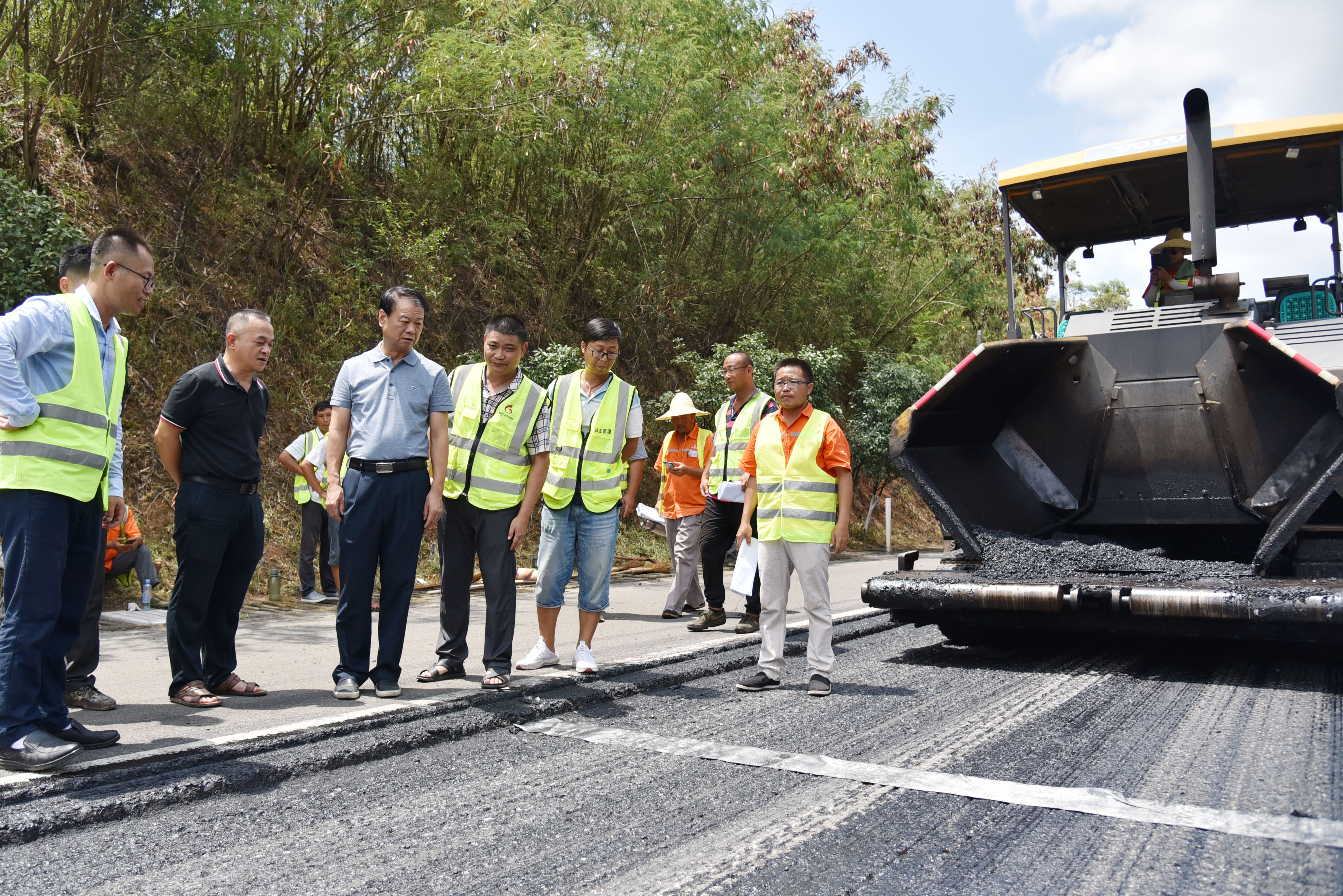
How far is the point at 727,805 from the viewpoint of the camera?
3092mm

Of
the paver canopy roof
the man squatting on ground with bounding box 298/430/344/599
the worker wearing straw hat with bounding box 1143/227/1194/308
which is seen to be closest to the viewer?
the paver canopy roof

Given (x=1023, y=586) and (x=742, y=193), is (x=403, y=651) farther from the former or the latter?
(x=742, y=193)

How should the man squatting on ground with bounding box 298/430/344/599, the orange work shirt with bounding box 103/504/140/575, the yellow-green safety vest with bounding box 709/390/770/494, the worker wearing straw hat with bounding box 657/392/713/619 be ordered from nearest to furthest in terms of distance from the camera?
the yellow-green safety vest with bounding box 709/390/770/494 → the orange work shirt with bounding box 103/504/140/575 → the worker wearing straw hat with bounding box 657/392/713/619 → the man squatting on ground with bounding box 298/430/344/599

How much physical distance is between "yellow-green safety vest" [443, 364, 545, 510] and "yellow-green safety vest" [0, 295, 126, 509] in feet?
5.20

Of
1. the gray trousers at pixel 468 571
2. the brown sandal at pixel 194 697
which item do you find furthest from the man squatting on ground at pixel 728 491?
the brown sandal at pixel 194 697

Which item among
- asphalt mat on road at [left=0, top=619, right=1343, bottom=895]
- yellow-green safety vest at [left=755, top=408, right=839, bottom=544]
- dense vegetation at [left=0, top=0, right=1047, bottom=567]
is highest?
dense vegetation at [left=0, top=0, right=1047, bottom=567]

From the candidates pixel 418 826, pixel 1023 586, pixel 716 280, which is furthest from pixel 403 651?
pixel 716 280

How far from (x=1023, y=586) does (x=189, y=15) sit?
453 inches

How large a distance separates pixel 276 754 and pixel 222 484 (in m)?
1.47

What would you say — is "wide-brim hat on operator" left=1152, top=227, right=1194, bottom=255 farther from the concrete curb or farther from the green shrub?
the green shrub

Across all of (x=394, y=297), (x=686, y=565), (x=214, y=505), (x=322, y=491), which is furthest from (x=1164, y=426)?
(x=322, y=491)

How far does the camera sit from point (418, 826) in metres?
2.94

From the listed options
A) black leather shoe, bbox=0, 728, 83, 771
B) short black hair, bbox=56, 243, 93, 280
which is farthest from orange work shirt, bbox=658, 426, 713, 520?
black leather shoe, bbox=0, 728, 83, 771

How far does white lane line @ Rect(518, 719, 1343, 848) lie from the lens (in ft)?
→ 9.26
